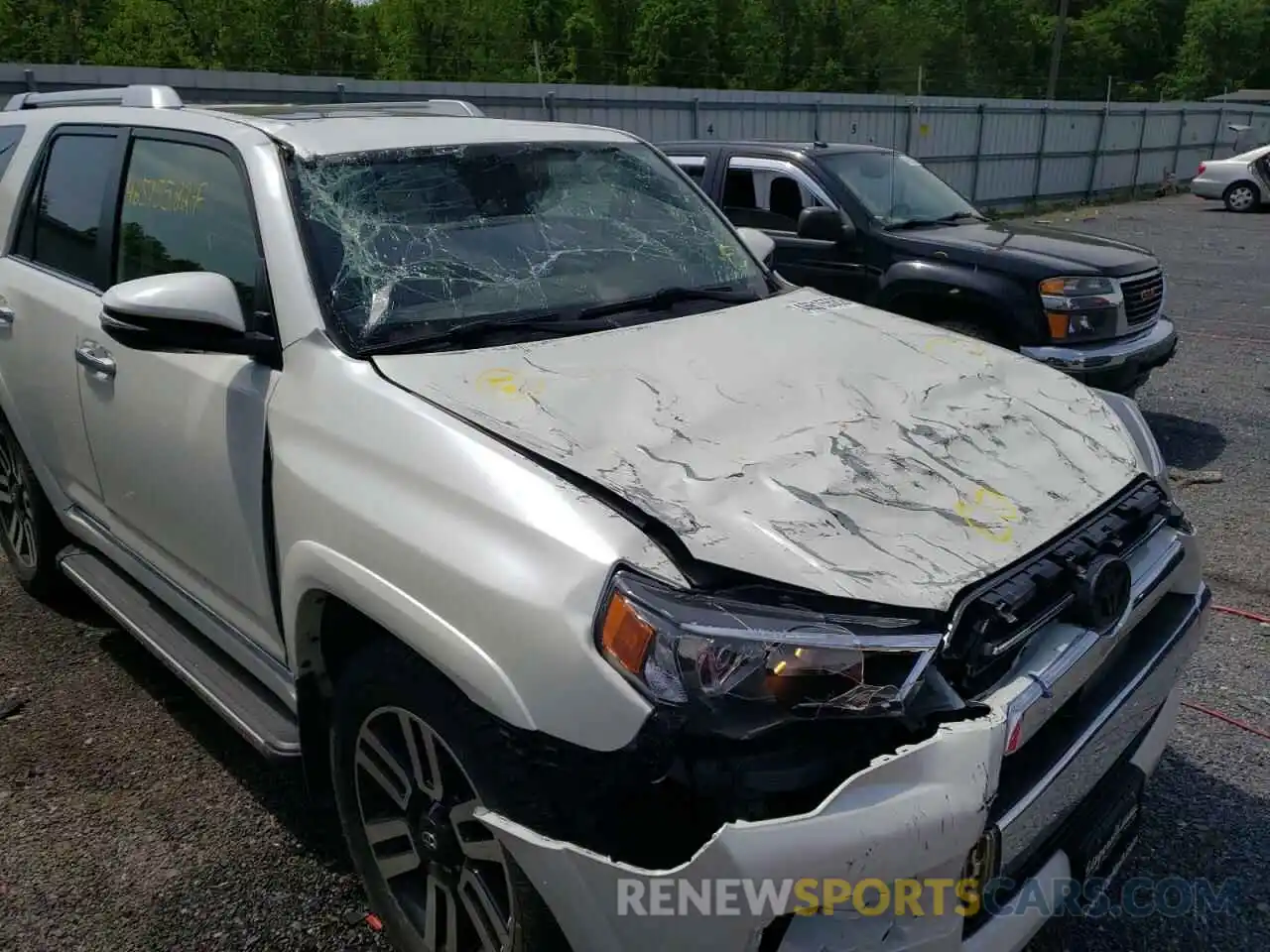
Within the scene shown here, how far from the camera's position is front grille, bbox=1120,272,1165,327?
6.46 meters

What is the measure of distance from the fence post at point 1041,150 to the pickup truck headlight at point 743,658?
77.9 ft

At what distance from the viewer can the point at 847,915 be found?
1.75 meters

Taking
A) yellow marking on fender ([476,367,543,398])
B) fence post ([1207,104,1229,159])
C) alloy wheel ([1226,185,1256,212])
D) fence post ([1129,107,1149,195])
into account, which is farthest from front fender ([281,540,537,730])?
fence post ([1207,104,1229,159])

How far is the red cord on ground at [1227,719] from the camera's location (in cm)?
348

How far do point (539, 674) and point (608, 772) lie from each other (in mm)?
202

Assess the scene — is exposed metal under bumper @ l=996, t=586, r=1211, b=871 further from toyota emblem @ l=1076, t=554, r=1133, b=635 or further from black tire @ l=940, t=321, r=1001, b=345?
black tire @ l=940, t=321, r=1001, b=345

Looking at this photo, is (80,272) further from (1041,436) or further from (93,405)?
(1041,436)

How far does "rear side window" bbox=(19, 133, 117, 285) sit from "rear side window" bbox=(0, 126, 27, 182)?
34 cm

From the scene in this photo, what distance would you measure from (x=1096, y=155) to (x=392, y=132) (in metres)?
25.5

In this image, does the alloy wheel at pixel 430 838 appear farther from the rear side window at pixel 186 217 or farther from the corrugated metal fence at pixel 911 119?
the corrugated metal fence at pixel 911 119

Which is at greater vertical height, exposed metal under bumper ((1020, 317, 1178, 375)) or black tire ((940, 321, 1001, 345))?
black tire ((940, 321, 1001, 345))

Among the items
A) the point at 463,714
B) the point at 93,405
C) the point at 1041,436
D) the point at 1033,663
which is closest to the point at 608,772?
the point at 463,714

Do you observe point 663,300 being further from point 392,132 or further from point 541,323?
point 392,132

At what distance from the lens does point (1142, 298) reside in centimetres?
660
